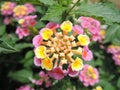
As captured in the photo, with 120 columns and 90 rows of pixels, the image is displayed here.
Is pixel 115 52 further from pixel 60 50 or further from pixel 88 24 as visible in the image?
pixel 60 50

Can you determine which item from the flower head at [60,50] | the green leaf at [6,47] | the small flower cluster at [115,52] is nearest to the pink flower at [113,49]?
the small flower cluster at [115,52]

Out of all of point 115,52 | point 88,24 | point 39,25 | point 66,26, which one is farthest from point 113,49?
point 66,26

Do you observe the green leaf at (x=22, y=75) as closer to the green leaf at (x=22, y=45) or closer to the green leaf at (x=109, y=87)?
the green leaf at (x=22, y=45)

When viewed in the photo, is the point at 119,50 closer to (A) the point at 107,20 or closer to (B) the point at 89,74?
(B) the point at 89,74

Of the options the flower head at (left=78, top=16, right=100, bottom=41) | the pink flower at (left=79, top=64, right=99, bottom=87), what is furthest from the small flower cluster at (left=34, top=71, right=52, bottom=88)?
the flower head at (left=78, top=16, right=100, bottom=41)

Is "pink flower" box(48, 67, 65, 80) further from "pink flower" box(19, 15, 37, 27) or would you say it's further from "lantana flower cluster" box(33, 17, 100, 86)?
"pink flower" box(19, 15, 37, 27)

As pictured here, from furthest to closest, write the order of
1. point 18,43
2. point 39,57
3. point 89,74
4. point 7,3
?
point 7,3 < point 18,43 < point 89,74 < point 39,57

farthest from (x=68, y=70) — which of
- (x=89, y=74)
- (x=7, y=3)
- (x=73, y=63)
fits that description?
(x=7, y=3)
